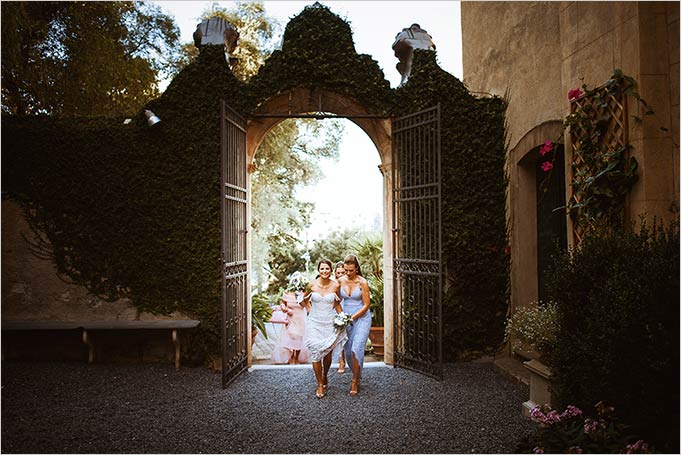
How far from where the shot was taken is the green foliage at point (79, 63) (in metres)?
9.17

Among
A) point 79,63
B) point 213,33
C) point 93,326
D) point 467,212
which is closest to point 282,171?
point 79,63

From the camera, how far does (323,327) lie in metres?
5.50

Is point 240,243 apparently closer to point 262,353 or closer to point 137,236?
point 137,236

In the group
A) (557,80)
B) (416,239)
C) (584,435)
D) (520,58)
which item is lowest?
(584,435)

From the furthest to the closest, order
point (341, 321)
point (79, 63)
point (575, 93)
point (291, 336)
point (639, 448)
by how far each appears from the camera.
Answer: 1. point (79, 63)
2. point (291, 336)
3. point (341, 321)
4. point (575, 93)
5. point (639, 448)

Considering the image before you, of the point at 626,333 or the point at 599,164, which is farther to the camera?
the point at 599,164

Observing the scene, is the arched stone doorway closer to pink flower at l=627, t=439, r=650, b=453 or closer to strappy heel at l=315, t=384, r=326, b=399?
strappy heel at l=315, t=384, r=326, b=399

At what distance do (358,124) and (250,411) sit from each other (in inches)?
154

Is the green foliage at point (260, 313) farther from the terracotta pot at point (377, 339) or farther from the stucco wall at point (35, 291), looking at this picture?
the stucco wall at point (35, 291)

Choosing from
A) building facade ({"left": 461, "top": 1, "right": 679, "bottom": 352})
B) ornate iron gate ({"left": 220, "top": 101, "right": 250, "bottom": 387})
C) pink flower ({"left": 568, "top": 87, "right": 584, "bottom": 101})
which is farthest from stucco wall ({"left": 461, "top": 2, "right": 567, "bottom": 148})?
ornate iron gate ({"left": 220, "top": 101, "right": 250, "bottom": 387})

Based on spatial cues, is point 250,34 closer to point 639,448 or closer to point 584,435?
point 584,435

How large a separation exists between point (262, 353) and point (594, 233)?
539 cm

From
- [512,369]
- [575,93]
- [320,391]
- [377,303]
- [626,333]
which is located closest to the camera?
[626,333]

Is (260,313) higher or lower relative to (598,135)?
lower
